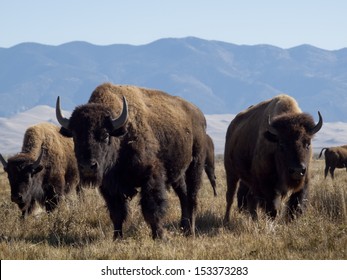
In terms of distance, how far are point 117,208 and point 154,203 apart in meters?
0.51

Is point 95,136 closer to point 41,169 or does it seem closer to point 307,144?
point 307,144

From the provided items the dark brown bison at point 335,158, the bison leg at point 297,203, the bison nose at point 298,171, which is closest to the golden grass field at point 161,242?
the bison leg at point 297,203

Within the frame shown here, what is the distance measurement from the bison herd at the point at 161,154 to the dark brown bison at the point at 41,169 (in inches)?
1.1

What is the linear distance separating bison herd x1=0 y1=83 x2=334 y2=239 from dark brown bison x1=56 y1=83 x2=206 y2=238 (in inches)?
0.5

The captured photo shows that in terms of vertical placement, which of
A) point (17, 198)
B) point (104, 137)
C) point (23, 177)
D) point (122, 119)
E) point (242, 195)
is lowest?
point (242, 195)

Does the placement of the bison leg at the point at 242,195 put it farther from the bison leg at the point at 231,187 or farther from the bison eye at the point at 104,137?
the bison eye at the point at 104,137

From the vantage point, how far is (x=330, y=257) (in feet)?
22.4

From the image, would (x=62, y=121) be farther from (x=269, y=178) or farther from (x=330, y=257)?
(x=330, y=257)

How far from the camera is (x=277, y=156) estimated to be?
9.91 metres

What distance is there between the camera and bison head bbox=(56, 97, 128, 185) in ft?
27.5

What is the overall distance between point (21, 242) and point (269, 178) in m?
3.95

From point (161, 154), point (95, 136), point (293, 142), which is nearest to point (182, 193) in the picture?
point (161, 154)

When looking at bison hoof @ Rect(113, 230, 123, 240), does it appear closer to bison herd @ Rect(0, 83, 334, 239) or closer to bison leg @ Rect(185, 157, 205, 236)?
bison herd @ Rect(0, 83, 334, 239)
